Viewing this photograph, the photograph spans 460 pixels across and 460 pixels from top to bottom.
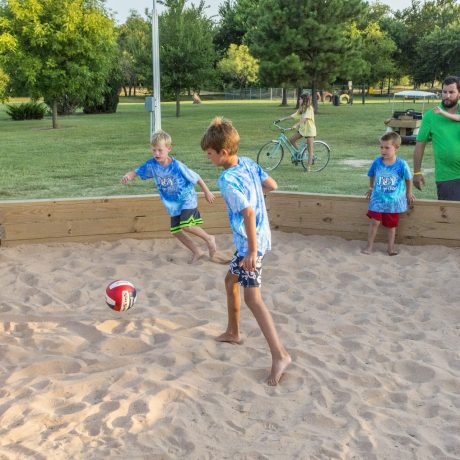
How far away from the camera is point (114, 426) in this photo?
3.09 m

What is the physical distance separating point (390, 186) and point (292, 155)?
6.51 metres

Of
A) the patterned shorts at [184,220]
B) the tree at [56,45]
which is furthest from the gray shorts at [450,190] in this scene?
the tree at [56,45]

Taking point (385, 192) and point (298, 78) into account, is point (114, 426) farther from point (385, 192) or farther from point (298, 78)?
point (298, 78)

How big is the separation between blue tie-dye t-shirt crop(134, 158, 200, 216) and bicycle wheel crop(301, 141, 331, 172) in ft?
22.2

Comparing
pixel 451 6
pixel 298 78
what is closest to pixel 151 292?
pixel 298 78

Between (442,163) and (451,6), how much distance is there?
3123 inches

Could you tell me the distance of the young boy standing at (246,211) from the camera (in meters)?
3.47

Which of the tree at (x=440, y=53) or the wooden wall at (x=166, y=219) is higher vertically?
the tree at (x=440, y=53)

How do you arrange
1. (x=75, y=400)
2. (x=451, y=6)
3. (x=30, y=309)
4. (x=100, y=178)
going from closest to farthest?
(x=75, y=400)
(x=30, y=309)
(x=100, y=178)
(x=451, y=6)

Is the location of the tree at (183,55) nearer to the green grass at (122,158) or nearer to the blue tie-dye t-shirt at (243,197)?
the green grass at (122,158)

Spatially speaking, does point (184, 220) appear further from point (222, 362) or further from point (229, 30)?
Answer: point (229, 30)

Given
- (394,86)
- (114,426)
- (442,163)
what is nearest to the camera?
(114,426)

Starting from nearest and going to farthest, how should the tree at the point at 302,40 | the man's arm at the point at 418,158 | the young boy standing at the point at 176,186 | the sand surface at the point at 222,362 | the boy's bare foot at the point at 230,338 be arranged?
1. the sand surface at the point at 222,362
2. the boy's bare foot at the point at 230,338
3. the young boy standing at the point at 176,186
4. the man's arm at the point at 418,158
5. the tree at the point at 302,40

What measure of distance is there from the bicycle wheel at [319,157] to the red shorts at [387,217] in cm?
615
